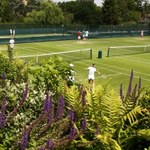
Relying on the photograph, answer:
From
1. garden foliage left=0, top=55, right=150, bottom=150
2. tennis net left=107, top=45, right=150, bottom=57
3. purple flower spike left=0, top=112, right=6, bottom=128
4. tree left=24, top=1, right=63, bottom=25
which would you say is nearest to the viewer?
purple flower spike left=0, top=112, right=6, bottom=128

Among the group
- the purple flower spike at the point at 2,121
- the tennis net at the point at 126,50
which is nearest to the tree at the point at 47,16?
the tennis net at the point at 126,50

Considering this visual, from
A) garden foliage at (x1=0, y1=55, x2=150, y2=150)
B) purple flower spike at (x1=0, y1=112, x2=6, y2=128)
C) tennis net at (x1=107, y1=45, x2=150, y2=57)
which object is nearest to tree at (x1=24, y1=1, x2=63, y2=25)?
tennis net at (x1=107, y1=45, x2=150, y2=57)

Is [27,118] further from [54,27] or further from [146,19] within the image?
[146,19]

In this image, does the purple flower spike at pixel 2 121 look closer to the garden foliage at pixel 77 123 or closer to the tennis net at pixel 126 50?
the garden foliage at pixel 77 123

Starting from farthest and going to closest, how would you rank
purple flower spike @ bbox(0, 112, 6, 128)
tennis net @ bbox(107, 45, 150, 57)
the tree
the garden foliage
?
1. the tree
2. tennis net @ bbox(107, 45, 150, 57)
3. the garden foliage
4. purple flower spike @ bbox(0, 112, 6, 128)

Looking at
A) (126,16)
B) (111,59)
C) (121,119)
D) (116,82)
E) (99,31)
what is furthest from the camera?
(126,16)

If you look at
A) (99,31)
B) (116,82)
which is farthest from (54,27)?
(116,82)

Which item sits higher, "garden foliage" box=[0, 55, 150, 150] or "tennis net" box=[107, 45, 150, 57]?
"garden foliage" box=[0, 55, 150, 150]

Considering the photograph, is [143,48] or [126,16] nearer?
[143,48]

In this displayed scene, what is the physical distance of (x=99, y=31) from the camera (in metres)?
74.8

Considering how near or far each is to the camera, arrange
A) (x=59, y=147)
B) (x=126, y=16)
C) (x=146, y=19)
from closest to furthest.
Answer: (x=59, y=147)
(x=126, y=16)
(x=146, y=19)

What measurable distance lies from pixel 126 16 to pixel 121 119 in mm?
99868

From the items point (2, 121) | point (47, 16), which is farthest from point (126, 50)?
point (47, 16)

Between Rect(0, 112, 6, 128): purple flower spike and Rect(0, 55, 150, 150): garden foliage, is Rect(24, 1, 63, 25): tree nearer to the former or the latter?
Rect(0, 55, 150, 150): garden foliage
